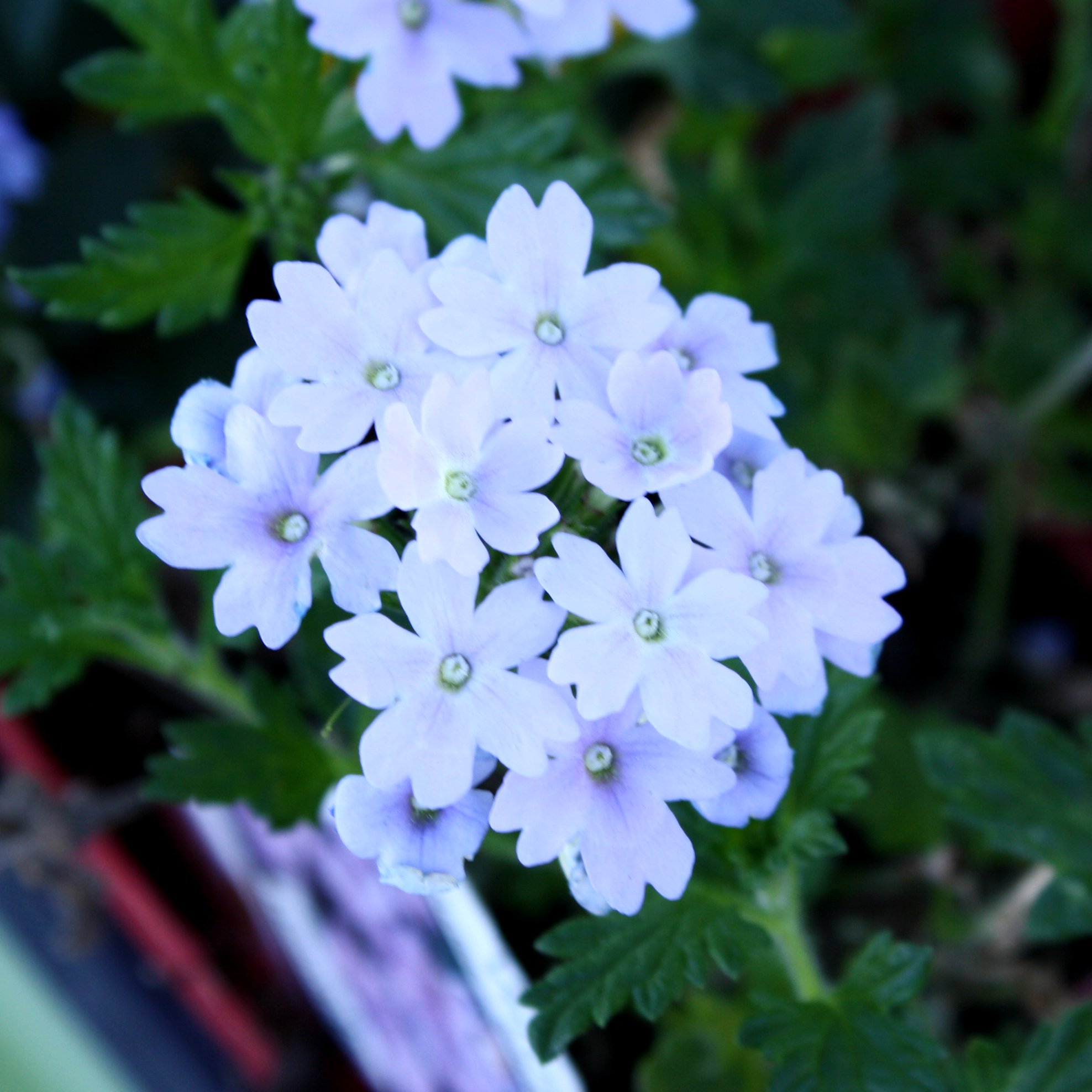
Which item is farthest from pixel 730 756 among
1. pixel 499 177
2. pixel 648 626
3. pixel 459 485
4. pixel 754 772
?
pixel 499 177

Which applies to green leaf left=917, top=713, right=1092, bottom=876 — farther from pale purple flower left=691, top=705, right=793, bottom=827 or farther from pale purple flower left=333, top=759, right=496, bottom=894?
pale purple flower left=333, top=759, right=496, bottom=894

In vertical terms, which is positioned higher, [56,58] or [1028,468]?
[56,58]

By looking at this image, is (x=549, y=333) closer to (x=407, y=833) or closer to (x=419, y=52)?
(x=407, y=833)

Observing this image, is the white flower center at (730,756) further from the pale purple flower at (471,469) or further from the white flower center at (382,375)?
the white flower center at (382,375)

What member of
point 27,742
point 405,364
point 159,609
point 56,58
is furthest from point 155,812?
point 405,364

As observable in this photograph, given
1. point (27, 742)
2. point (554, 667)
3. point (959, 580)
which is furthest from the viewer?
point (959, 580)

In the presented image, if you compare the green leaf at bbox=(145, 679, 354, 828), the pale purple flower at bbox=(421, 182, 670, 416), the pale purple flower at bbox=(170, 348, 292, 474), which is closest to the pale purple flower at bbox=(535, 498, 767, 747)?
the pale purple flower at bbox=(421, 182, 670, 416)

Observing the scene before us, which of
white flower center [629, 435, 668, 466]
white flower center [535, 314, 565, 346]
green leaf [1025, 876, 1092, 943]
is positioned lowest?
green leaf [1025, 876, 1092, 943]

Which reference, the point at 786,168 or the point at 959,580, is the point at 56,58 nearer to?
the point at 786,168

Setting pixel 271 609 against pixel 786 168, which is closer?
pixel 271 609
